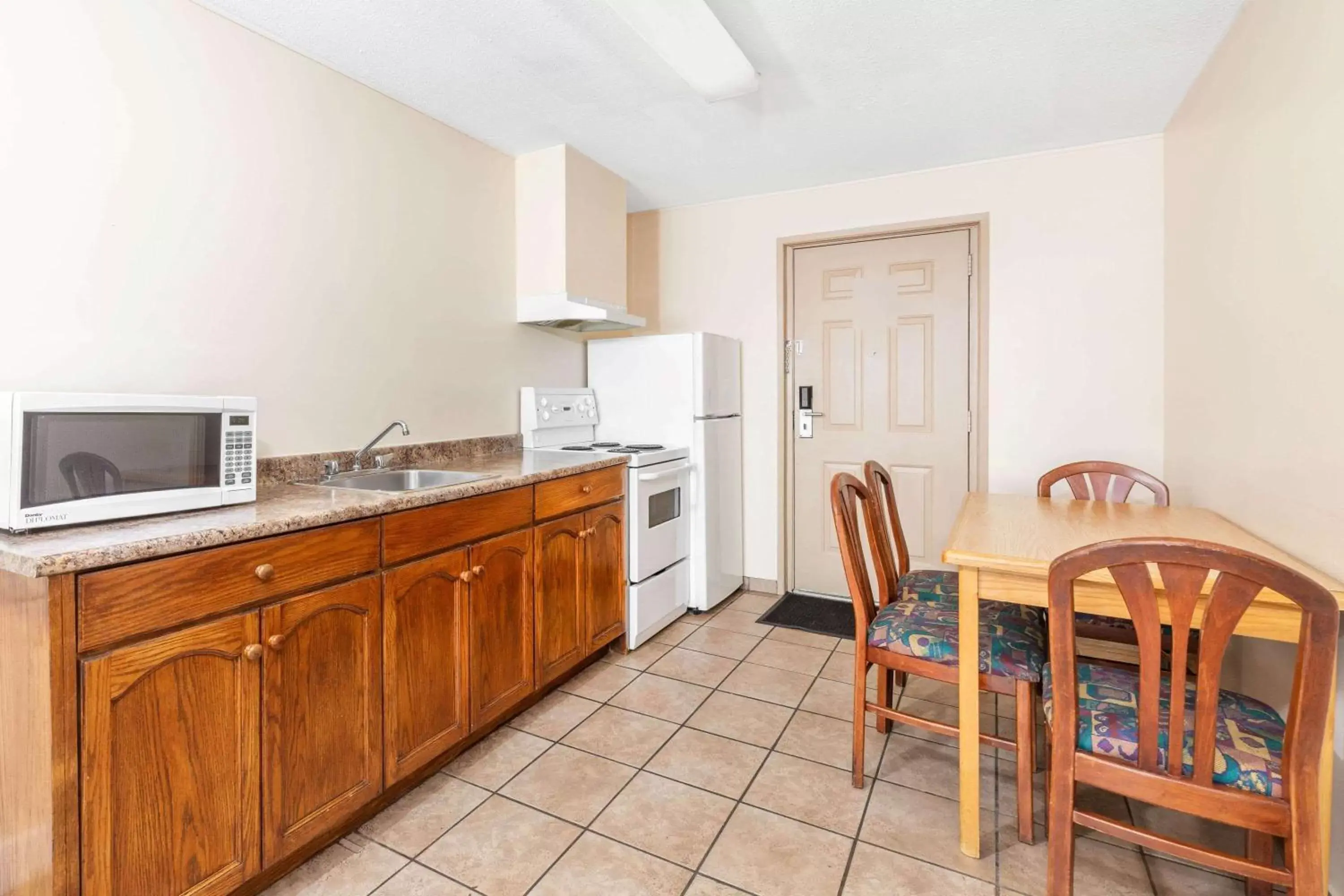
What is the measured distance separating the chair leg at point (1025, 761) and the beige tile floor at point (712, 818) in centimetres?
5

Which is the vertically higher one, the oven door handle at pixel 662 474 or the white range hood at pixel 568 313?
the white range hood at pixel 568 313

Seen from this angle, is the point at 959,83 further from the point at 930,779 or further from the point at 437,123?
the point at 930,779

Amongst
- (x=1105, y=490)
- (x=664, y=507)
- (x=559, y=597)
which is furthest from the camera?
(x=664, y=507)

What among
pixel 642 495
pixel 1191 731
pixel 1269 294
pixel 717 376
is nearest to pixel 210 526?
pixel 642 495

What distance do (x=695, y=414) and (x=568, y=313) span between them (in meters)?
0.79

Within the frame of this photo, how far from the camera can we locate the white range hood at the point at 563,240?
2.92m

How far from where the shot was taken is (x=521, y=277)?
3.04 meters

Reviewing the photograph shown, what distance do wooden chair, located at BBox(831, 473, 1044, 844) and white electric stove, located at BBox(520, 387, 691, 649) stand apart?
1.07 m

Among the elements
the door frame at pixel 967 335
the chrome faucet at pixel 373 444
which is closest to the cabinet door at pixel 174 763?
the chrome faucet at pixel 373 444

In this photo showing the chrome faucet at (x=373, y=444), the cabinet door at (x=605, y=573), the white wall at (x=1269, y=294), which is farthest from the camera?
the cabinet door at (x=605, y=573)

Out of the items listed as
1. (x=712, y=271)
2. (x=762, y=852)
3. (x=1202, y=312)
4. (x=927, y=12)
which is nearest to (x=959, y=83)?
(x=927, y=12)

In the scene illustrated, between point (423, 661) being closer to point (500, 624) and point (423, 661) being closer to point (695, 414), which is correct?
point (500, 624)

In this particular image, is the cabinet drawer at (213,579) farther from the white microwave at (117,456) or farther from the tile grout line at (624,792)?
the tile grout line at (624,792)

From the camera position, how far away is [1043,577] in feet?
4.79
